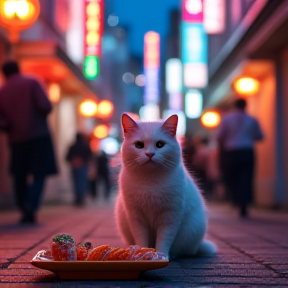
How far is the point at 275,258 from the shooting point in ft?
14.2

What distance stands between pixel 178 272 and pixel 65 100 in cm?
1887

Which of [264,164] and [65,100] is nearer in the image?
[264,164]

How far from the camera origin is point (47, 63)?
1493 cm

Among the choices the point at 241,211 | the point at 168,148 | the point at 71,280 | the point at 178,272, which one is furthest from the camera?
the point at 241,211

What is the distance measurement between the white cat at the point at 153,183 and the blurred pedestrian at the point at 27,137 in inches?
152

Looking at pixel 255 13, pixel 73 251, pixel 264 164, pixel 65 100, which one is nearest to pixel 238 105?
pixel 255 13

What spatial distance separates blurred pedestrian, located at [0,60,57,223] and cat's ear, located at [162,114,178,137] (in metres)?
4.15

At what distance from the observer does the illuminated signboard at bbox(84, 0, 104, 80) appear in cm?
2162

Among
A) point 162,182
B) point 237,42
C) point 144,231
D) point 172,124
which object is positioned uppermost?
point 237,42

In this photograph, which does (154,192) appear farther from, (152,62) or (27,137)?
(152,62)

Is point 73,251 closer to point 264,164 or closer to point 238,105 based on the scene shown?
point 238,105

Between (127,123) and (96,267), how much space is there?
111 cm

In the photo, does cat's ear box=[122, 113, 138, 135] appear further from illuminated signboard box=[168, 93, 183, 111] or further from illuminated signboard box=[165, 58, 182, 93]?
illuminated signboard box=[165, 58, 182, 93]

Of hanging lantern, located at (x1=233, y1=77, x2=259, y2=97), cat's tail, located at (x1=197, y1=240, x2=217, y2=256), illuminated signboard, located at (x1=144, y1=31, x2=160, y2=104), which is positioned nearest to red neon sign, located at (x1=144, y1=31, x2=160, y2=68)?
illuminated signboard, located at (x1=144, y1=31, x2=160, y2=104)
